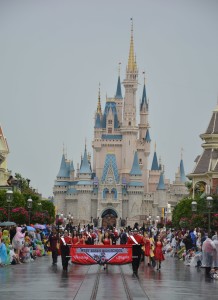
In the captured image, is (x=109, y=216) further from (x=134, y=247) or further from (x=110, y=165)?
(x=134, y=247)

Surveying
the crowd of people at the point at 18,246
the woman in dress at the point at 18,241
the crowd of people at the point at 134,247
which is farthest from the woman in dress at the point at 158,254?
the woman in dress at the point at 18,241

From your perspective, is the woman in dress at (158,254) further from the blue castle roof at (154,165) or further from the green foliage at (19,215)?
the blue castle roof at (154,165)

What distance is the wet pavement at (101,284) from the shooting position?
2138cm

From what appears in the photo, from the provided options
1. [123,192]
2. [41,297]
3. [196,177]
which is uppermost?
[123,192]

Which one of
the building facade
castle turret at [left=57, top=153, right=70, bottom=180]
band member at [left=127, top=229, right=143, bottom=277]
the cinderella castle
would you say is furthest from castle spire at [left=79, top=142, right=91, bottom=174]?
band member at [left=127, top=229, right=143, bottom=277]

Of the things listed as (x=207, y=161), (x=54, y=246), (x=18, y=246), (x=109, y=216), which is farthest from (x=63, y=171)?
(x=18, y=246)

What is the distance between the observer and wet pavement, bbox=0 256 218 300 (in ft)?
70.1

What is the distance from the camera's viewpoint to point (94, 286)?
24.1m

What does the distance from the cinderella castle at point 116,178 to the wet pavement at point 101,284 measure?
470 ft

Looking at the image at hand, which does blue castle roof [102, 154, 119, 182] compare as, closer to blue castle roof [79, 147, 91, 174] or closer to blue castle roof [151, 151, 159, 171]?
Answer: blue castle roof [79, 147, 91, 174]

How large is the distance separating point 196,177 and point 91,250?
42.2 metres

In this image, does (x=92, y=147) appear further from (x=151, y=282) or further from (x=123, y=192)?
(x=151, y=282)

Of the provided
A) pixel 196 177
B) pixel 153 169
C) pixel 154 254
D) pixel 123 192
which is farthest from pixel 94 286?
pixel 153 169

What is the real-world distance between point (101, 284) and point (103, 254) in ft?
20.4
